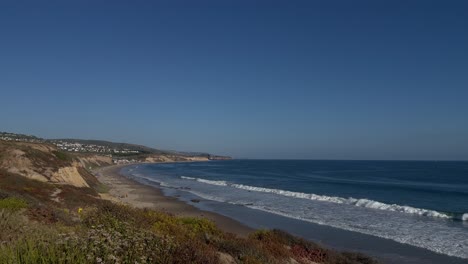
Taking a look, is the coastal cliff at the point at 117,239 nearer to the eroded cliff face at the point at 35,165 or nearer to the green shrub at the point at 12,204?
the green shrub at the point at 12,204

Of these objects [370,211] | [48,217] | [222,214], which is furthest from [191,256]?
[370,211]

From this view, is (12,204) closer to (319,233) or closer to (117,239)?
(117,239)

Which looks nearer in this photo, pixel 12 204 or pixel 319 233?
pixel 12 204

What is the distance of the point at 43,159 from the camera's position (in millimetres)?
36688

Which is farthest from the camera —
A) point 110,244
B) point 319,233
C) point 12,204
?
point 319,233

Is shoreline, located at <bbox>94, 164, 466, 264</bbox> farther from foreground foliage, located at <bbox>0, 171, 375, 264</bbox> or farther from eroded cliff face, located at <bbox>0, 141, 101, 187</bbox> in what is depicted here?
eroded cliff face, located at <bbox>0, 141, 101, 187</bbox>

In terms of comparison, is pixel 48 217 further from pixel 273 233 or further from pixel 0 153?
pixel 0 153

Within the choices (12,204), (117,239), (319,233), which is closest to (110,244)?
(117,239)

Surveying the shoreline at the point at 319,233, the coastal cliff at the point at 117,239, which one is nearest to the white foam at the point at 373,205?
the shoreline at the point at 319,233

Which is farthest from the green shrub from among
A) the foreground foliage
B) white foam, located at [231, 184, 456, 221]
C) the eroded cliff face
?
white foam, located at [231, 184, 456, 221]

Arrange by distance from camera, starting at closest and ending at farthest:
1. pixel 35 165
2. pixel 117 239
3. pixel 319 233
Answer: pixel 117 239
pixel 319 233
pixel 35 165

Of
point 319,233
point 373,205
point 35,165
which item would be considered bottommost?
point 319,233

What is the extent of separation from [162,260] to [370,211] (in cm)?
3073

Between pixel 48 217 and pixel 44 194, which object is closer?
pixel 48 217
